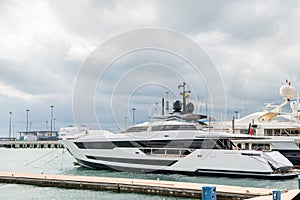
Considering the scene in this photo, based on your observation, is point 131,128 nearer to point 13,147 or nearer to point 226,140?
point 226,140

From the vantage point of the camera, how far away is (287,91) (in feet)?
137

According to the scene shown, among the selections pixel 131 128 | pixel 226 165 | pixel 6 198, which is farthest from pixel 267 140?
pixel 6 198

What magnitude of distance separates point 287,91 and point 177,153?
20208 millimetres

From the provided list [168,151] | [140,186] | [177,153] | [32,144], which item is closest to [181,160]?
[177,153]

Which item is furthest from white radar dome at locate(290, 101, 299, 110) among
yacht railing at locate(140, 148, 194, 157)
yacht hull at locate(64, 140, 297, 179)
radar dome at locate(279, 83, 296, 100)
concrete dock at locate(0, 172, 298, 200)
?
concrete dock at locate(0, 172, 298, 200)

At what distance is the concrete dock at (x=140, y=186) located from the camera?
16.8 metres

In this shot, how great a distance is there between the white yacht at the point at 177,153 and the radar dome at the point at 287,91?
16772mm

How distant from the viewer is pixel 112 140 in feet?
97.5

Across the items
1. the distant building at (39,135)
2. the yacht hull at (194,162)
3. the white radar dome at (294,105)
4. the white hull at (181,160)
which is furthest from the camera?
the distant building at (39,135)

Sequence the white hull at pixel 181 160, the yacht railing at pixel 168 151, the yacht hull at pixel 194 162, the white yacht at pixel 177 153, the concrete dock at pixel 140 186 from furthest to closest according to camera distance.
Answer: the yacht railing at pixel 168 151 < the white yacht at pixel 177 153 < the white hull at pixel 181 160 < the yacht hull at pixel 194 162 < the concrete dock at pixel 140 186

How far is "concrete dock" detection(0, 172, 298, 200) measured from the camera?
55.1 feet

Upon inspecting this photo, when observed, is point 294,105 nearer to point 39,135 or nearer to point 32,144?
point 32,144

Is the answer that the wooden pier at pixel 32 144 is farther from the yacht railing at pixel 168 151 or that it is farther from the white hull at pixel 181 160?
the yacht railing at pixel 168 151

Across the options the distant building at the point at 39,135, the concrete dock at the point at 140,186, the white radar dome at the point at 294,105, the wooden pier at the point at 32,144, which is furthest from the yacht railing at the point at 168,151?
the distant building at the point at 39,135
